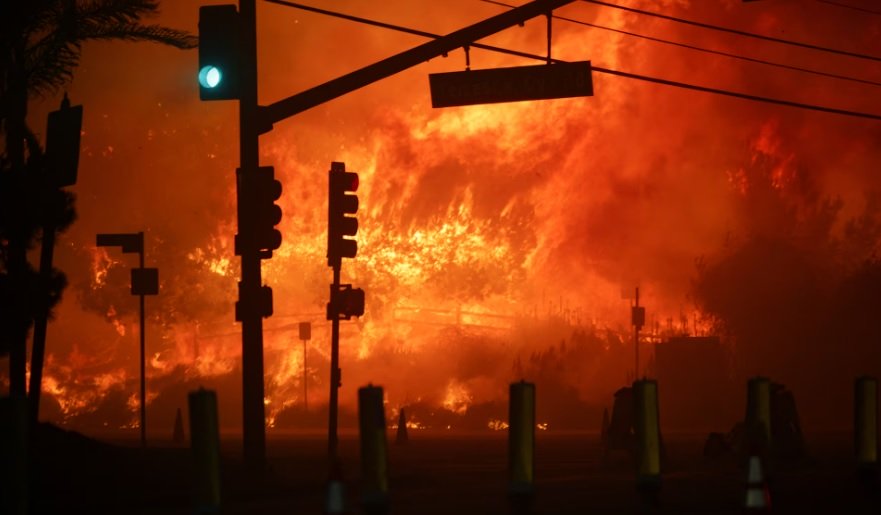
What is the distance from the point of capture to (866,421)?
16.5 m

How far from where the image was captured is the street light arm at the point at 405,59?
20.5 m

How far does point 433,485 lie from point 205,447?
26.9ft

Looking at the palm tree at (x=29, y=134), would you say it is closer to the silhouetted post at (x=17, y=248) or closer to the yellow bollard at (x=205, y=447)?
the silhouetted post at (x=17, y=248)

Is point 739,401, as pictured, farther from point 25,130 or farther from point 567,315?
point 25,130

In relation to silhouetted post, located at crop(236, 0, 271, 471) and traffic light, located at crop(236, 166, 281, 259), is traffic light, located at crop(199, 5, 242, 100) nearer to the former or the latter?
silhouetted post, located at crop(236, 0, 271, 471)

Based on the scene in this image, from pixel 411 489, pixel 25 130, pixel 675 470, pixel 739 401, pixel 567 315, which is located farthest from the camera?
pixel 567 315

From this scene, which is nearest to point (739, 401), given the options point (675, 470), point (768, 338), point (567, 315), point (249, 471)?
point (768, 338)

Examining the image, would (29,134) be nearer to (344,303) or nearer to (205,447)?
(344,303)

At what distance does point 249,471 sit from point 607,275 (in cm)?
4101

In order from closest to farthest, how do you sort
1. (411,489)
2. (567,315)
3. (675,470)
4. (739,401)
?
(411,489)
(675,470)
(739,401)
(567,315)

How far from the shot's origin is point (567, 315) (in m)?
61.7

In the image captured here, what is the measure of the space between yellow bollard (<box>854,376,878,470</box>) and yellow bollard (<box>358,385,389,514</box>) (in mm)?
5939

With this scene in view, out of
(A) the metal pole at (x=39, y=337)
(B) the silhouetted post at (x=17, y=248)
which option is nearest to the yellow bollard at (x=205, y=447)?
(B) the silhouetted post at (x=17, y=248)

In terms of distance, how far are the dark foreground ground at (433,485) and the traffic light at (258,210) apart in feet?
10.7
